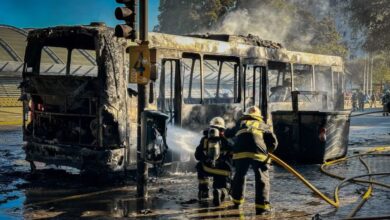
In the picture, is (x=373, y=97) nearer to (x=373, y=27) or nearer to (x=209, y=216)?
(x=373, y=27)

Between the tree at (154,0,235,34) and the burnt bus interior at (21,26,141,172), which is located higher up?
the tree at (154,0,235,34)

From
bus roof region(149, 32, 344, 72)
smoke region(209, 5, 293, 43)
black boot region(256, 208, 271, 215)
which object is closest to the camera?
black boot region(256, 208, 271, 215)

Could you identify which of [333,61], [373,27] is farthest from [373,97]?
[333,61]

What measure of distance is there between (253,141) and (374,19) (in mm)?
22468

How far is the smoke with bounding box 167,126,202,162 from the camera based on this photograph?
10.0m

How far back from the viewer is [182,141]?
10.2 m

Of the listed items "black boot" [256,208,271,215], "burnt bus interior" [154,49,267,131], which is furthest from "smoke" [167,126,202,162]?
"black boot" [256,208,271,215]

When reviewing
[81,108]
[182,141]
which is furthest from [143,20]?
[182,141]

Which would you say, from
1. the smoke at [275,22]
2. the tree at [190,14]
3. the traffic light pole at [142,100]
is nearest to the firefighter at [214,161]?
the traffic light pole at [142,100]

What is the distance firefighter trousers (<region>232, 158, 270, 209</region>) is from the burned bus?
2834 mm

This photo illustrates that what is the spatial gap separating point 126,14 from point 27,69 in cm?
318

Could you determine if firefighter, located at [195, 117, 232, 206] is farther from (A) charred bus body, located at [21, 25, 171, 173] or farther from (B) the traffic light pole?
(B) the traffic light pole

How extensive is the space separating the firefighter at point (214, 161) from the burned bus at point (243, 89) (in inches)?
79.0

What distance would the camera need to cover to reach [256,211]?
23.3 ft
